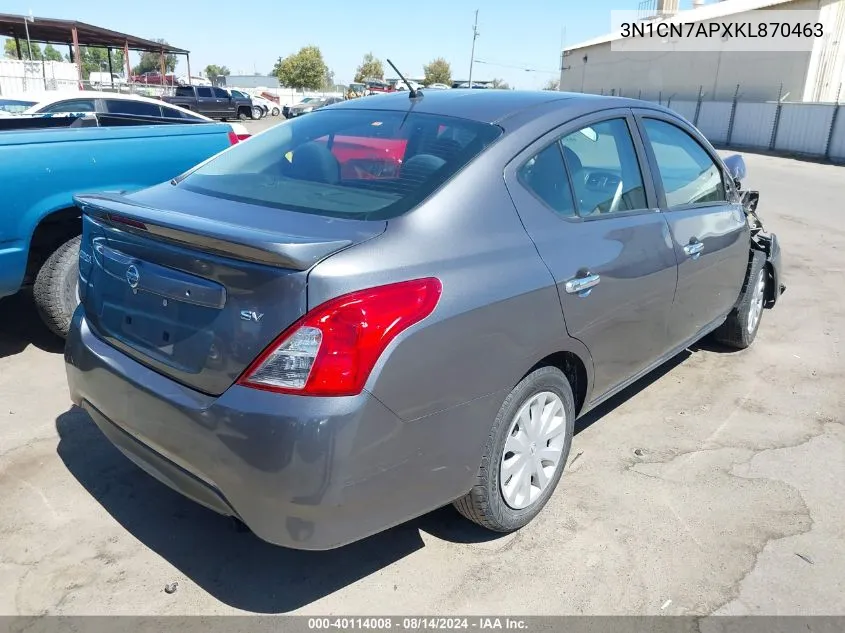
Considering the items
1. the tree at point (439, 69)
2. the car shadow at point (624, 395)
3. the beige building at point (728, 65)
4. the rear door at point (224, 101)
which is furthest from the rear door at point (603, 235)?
the tree at point (439, 69)

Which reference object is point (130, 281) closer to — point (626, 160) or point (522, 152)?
point (522, 152)

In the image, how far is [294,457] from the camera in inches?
82.0

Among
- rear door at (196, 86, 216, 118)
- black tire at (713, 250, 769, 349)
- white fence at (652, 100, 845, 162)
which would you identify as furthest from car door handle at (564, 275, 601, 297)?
rear door at (196, 86, 216, 118)

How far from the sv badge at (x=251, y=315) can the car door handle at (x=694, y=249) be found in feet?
8.02

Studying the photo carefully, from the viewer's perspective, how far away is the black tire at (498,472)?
Result: 2572 millimetres

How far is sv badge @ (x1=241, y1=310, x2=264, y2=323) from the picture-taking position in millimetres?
2127

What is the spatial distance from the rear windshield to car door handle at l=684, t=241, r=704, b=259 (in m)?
1.46

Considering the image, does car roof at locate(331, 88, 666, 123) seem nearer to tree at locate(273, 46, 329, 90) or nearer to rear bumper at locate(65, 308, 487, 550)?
rear bumper at locate(65, 308, 487, 550)

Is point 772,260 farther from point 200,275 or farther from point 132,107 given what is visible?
point 132,107

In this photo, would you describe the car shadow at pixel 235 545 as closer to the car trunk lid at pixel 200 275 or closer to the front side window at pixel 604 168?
the car trunk lid at pixel 200 275

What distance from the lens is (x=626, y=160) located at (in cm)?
343

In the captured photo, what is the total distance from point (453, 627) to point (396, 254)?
131 cm

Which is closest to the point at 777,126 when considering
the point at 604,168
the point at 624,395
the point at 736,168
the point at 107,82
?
the point at 736,168

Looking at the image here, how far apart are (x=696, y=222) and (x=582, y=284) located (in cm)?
132
